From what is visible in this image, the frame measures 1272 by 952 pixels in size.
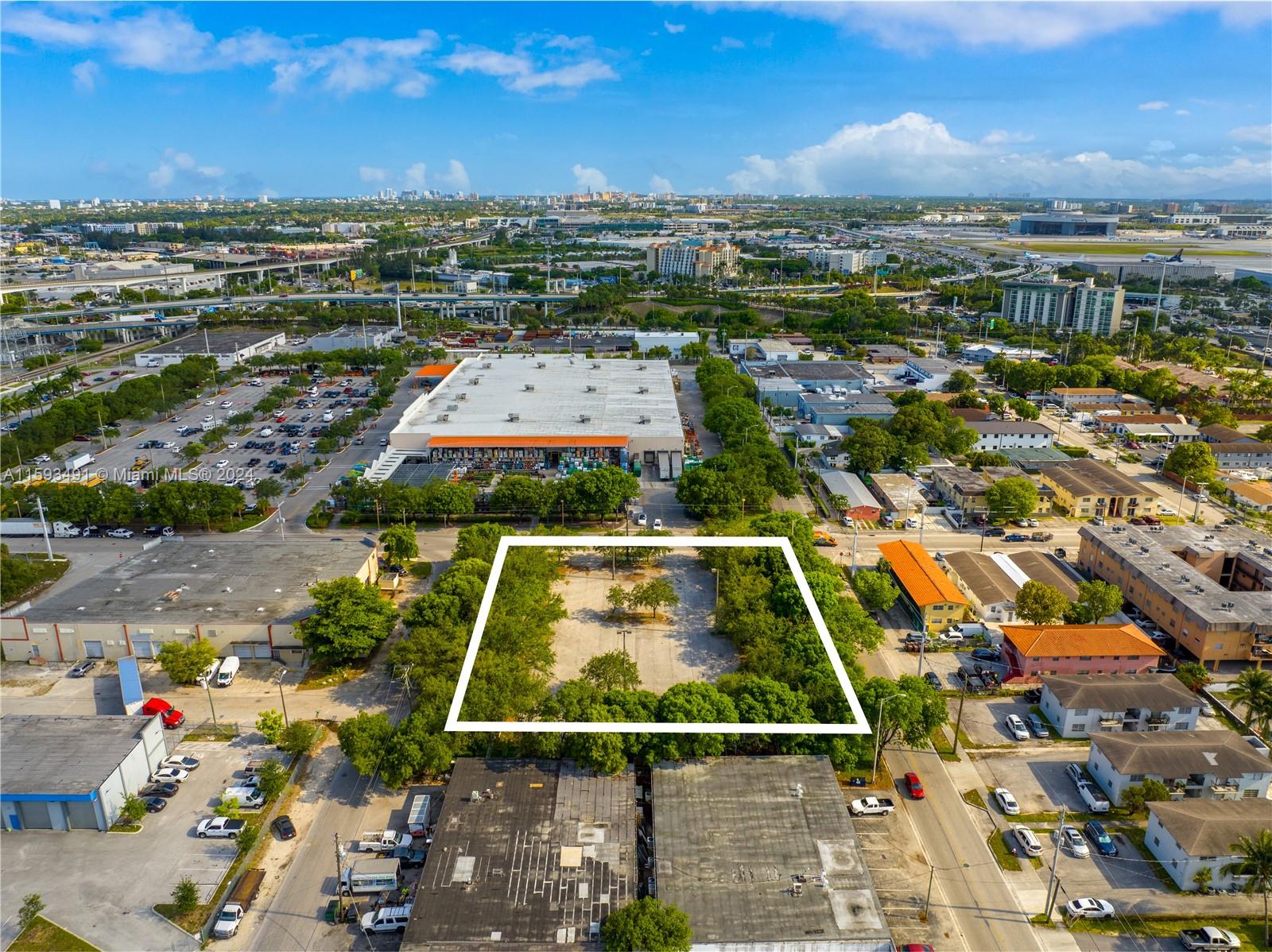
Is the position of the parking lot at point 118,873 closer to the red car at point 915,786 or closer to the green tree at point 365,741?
the green tree at point 365,741

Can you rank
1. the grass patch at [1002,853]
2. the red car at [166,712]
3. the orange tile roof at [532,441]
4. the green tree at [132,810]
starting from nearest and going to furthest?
1. the grass patch at [1002,853]
2. the green tree at [132,810]
3. the red car at [166,712]
4. the orange tile roof at [532,441]

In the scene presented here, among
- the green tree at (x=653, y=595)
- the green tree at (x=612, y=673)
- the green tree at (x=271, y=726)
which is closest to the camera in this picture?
the green tree at (x=271, y=726)

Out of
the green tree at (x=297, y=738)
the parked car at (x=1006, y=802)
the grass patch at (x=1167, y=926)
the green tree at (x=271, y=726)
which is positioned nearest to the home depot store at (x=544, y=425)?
the green tree at (x=271, y=726)

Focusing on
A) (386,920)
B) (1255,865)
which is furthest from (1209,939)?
(386,920)

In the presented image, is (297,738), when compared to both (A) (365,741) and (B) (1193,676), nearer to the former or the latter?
(A) (365,741)

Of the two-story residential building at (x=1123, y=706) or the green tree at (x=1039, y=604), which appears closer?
the two-story residential building at (x=1123, y=706)

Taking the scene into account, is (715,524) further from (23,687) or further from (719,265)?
(719,265)

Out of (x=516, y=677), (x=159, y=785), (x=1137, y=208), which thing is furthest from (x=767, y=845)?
(x=1137, y=208)
